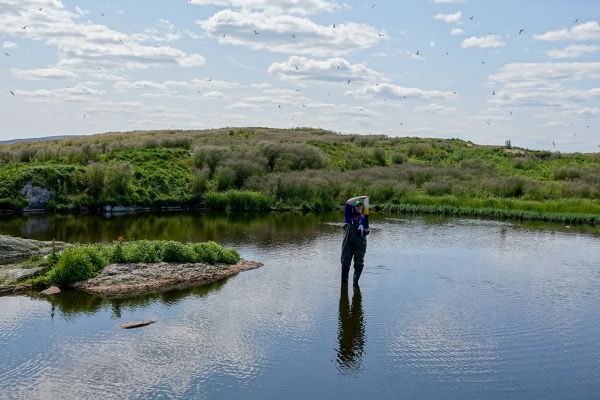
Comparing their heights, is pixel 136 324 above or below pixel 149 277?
below

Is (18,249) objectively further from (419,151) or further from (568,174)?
(419,151)

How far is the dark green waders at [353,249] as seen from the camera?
2152 centimetres

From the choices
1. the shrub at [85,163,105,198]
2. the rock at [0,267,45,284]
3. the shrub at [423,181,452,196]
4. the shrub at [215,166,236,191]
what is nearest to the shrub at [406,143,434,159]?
the shrub at [423,181,452,196]

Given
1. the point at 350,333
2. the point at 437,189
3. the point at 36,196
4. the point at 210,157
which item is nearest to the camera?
the point at 350,333

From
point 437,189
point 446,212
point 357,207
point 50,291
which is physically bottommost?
point 50,291

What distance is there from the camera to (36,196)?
44188 millimetres

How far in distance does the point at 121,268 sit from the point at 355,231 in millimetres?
8504

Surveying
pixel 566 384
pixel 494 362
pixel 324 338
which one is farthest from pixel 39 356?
pixel 566 384

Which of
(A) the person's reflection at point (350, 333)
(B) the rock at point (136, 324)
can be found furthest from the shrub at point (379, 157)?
(B) the rock at point (136, 324)

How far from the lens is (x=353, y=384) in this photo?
1397cm

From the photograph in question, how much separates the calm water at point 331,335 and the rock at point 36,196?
74.5 feet

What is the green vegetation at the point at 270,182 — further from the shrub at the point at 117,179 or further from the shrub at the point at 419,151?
the shrub at the point at 419,151

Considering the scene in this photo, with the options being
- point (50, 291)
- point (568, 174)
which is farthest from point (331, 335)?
point (568, 174)

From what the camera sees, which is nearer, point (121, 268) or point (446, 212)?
point (121, 268)
